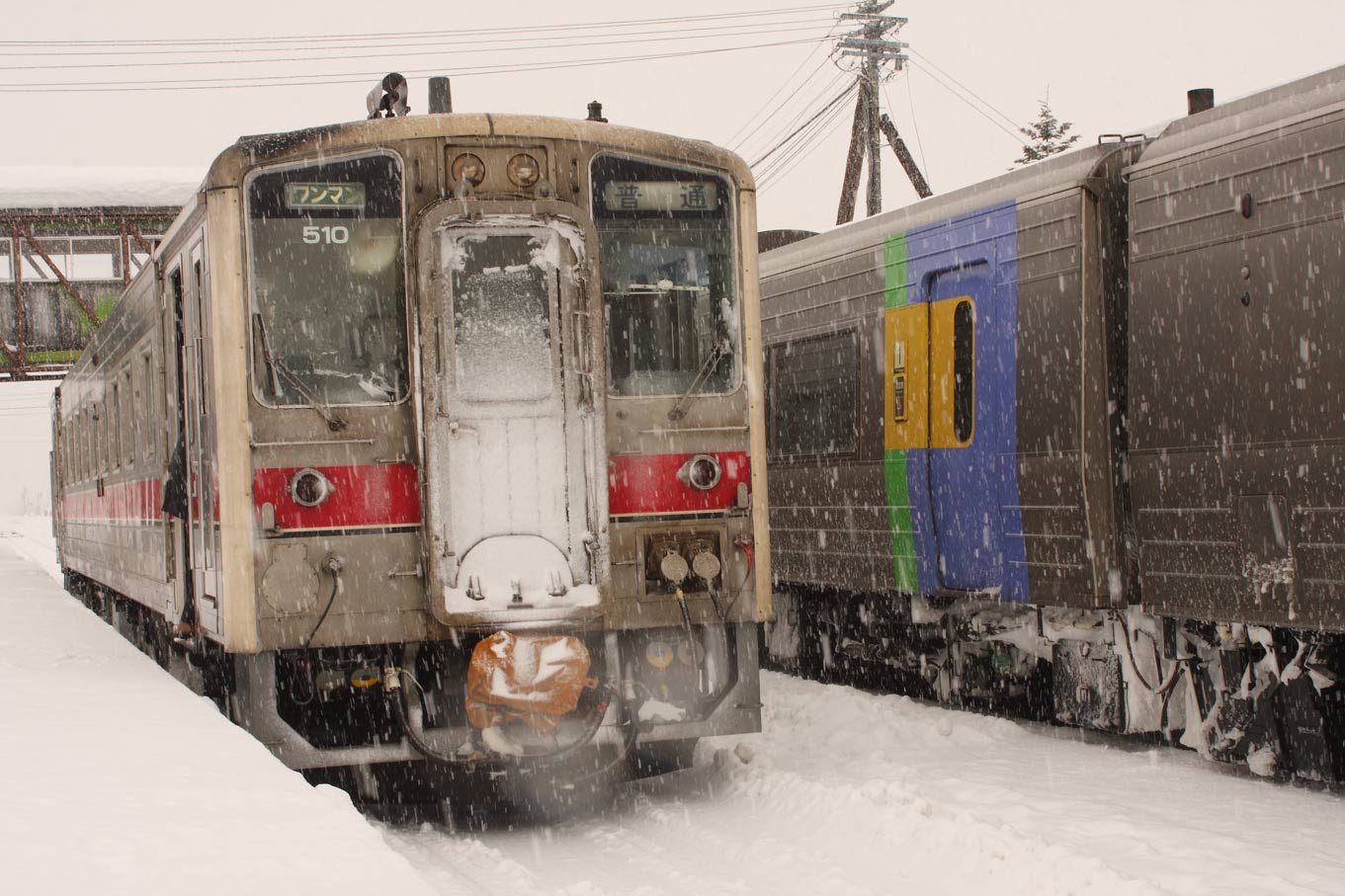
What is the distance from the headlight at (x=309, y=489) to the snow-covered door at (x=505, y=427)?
0.51m

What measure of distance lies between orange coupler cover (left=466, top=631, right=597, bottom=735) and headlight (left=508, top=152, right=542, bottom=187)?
214cm

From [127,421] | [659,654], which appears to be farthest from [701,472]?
[127,421]

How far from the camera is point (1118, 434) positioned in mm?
8273

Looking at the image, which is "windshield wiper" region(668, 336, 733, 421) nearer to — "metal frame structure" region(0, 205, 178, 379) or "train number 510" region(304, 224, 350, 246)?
"train number 510" region(304, 224, 350, 246)

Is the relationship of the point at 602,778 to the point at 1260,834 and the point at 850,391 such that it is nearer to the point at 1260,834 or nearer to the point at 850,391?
the point at 1260,834

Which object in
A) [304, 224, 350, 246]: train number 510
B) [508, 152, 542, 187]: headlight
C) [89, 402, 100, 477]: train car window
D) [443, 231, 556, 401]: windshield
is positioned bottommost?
[89, 402, 100, 477]: train car window

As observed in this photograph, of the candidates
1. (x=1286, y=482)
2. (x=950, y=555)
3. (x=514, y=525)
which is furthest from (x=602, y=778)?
(x=1286, y=482)

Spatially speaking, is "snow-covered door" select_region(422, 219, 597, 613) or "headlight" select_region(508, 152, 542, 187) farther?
"headlight" select_region(508, 152, 542, 187)

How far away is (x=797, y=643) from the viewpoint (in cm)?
1254

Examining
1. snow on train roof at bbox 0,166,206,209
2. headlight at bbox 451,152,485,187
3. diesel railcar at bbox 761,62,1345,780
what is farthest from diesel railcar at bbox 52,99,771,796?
snow on train roof at bbox 0,166,206,209

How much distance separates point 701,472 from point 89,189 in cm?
2738

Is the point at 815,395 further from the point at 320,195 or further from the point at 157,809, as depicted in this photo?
the point at 157,809

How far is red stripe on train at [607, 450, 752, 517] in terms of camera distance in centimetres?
736

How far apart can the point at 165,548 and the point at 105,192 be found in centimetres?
2436
